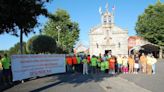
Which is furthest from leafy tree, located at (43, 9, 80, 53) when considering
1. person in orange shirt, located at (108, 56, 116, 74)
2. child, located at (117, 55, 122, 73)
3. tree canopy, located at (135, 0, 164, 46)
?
person in orange shirt, located at (108, 56, 116, 74)

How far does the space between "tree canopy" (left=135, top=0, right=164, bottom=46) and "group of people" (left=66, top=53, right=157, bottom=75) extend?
157 feet

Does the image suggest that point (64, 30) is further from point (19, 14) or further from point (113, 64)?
point (19, 14)

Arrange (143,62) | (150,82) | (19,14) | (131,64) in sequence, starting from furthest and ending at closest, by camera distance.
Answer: (131,64), (143,62), (150,82), (19,14)

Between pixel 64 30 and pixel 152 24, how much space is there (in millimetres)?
18174

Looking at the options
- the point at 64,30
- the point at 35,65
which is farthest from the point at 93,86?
the point at 64,30

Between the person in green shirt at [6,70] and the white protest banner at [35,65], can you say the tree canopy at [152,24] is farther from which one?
the person in green shirt at [6,70]

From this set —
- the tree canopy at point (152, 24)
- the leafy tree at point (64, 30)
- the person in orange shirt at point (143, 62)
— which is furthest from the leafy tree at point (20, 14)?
the tree canopy at point (152, 24)

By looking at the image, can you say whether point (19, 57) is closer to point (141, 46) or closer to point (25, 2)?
point (25, 2)

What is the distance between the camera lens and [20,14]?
17.7 meters

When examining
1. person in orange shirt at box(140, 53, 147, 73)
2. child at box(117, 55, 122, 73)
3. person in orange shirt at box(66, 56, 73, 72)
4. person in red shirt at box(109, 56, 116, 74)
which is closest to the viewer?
person in orange shirt at box(140, 53, 147, 73)

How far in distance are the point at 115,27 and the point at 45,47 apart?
118 ft

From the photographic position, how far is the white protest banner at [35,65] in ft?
60.5

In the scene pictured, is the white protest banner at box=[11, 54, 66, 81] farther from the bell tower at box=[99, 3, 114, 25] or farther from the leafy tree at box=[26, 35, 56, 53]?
the bell tower at box=[99, 3, 114, 25]

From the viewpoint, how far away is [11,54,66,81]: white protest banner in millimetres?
18436
